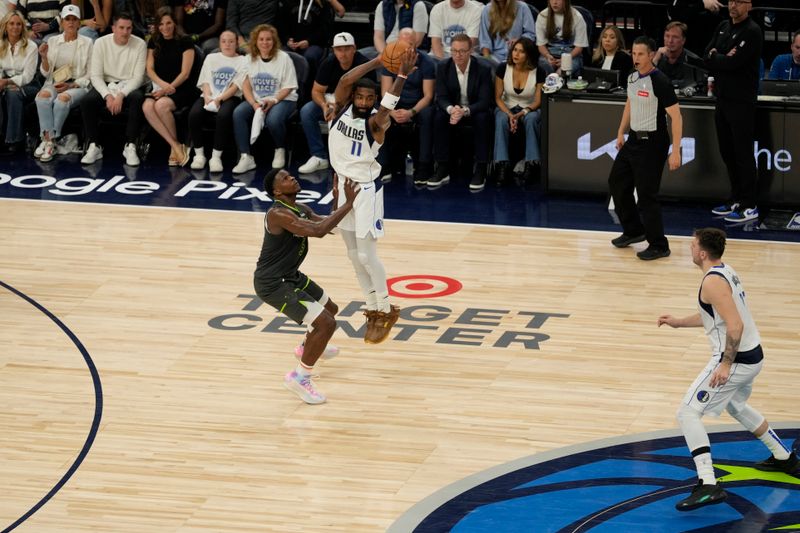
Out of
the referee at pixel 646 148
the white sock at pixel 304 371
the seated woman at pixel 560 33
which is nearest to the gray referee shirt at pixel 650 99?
the referee at pixel 646 148

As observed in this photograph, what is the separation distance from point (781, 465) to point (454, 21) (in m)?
8.80

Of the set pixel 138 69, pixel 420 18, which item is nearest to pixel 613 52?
pixel 420 18

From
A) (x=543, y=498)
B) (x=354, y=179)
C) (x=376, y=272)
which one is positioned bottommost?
(x=543, y=498)

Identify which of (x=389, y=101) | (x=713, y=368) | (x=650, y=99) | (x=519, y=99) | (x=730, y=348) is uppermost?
(x=389, y=101)

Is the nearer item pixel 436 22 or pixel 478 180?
pixel 478 180

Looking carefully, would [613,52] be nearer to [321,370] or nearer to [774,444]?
[321,370]

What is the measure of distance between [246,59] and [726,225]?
226 inches

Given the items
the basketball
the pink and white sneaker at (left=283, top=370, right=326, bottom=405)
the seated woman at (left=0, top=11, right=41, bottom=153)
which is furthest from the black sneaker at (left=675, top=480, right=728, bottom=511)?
the seated woman at (left=0, top=11, right=41, bottom=153)

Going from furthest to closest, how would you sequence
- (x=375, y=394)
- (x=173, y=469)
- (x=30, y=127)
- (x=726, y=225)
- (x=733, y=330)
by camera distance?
(x=30, y=127) → (x=726, y=225) → (x=375, y=394) → (x=173, y=469) → (x=733, y=330)

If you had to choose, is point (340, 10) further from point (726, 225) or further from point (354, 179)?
point (354, 179)

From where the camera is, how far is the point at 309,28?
16.7 meters

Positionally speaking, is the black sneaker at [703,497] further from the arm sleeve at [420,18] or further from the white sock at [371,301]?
the arm sleeve at [420,18]

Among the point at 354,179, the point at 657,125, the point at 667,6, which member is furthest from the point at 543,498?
the point at 667,6

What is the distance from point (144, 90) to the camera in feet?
54.6
